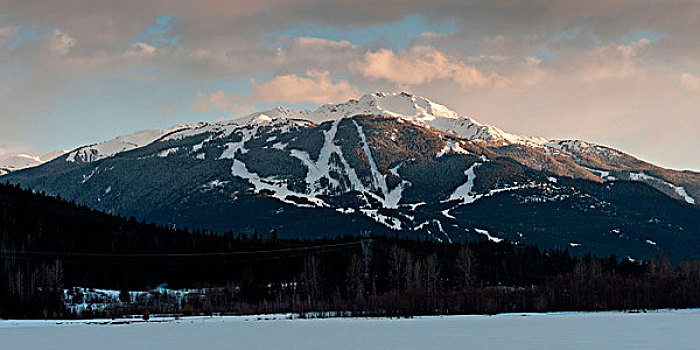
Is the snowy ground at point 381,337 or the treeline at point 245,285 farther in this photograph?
the treeline at point 245,285

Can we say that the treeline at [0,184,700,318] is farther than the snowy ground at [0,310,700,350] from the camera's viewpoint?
Yes

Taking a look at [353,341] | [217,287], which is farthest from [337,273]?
[353,341]

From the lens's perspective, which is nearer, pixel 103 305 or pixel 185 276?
pixel 103 305

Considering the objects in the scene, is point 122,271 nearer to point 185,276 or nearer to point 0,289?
point 185,276

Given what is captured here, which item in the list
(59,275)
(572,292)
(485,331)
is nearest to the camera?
(485,331)

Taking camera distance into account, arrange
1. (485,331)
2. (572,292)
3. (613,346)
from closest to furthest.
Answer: (613,346), (485,331), (572,292)

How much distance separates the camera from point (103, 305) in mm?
159625

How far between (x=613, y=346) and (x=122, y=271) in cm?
13922

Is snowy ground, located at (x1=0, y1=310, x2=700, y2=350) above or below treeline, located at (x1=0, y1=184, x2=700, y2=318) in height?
below

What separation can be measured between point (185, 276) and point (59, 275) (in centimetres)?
5107

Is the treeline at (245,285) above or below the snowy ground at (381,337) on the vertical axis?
above

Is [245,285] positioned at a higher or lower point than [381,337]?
higher

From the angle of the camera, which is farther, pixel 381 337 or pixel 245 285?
pixel 245 285

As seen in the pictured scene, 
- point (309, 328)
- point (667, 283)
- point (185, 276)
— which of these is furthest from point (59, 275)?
point (667, 283)
